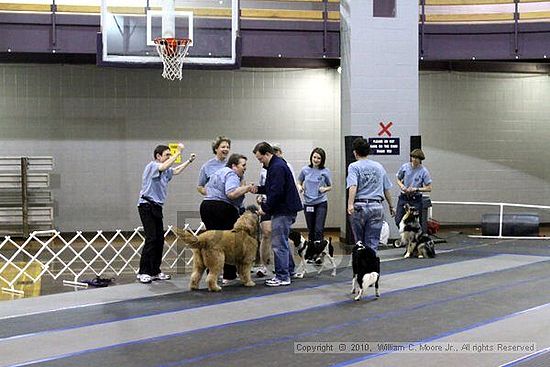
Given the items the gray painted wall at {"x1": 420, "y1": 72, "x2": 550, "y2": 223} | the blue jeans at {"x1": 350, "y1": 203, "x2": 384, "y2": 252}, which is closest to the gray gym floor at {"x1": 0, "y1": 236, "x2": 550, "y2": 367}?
the blue jeans at {"x1": 350, "y1": 203, "x2": 384, "y2": 252}

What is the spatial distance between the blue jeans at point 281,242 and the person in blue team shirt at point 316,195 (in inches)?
56.8

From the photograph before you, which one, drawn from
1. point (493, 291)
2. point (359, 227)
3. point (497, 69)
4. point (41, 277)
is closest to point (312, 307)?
point (359, 227)

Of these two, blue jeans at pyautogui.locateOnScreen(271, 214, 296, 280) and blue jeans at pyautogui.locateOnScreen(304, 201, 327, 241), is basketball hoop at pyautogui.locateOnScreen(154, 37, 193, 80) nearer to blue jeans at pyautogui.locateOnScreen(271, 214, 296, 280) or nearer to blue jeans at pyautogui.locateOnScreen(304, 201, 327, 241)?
blue jeans at pyautogui.locateOnScreen(304, 201, 327, 241)

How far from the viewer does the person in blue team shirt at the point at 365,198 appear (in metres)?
8.17

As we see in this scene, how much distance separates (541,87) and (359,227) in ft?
34.0

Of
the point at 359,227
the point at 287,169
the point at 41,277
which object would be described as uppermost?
the point at 287,169

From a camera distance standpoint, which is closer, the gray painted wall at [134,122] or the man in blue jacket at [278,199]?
the man in blue jacket at [278,199]

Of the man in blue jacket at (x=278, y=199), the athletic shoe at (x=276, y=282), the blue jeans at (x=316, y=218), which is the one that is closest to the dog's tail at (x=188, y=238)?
the man in blue jacket at (x=278, y=199)

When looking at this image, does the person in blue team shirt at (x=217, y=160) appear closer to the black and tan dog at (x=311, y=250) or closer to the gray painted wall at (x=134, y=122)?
the black and tan dog at (x=311, y=250)

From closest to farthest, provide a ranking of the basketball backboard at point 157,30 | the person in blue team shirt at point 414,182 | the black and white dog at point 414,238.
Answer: the black and white dog at point 414,238 → the person in blue team shirt at point 414,182 → the basketball backboard at point 157,30

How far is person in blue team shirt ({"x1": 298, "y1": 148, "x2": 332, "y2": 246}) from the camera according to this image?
1013cm

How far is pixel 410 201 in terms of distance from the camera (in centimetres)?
1195

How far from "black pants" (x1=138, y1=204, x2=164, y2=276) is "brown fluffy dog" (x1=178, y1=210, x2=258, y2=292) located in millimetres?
841

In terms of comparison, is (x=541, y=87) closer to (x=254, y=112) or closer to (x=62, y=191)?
(x=254, y=112)
